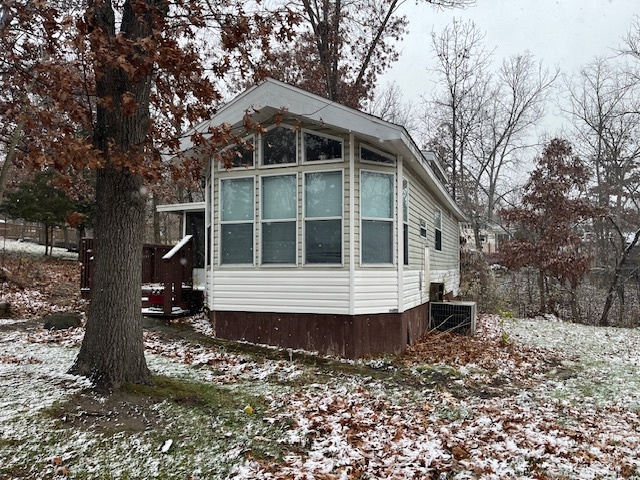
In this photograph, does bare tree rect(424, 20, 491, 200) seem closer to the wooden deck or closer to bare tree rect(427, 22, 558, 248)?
bare tree rect(427, 22, 558, 248)

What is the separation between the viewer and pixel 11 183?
1655 cm

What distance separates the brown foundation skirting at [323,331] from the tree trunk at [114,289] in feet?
9.89

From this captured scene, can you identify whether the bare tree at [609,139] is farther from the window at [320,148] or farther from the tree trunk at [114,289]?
the tree trunk at [114,289]

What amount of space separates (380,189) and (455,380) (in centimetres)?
317

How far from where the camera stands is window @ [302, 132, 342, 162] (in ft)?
23.9

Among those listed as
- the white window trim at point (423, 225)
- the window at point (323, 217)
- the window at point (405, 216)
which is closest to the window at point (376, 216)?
the window at point (323, 217)

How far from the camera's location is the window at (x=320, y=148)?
729cm

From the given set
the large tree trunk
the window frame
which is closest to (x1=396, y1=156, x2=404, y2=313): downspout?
the window frame

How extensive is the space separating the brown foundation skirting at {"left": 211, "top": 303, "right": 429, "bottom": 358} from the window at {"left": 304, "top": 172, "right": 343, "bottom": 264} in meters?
1.01

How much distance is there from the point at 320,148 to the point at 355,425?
458cm

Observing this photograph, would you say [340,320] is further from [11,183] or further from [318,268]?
[11,183]

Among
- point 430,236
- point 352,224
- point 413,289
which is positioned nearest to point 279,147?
point 352,224

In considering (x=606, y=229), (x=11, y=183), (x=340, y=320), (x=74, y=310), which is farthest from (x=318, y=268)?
(x=606, y=229)

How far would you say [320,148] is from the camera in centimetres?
741
